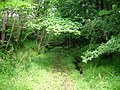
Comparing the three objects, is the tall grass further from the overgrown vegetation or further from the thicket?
the thicket

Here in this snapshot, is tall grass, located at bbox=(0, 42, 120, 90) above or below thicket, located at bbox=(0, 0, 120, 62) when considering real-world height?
below

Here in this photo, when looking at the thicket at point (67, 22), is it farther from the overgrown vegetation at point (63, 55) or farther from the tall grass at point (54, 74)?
the tall grass at point (54, 74)

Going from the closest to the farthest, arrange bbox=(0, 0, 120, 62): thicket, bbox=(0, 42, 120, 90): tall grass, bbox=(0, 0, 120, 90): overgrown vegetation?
bbox=(0, 42, 120, 90): tall grass, bbox=(0, 0, 120, 90): overgrown vegetation, bbox=(0, 0, 120, 62): thicket

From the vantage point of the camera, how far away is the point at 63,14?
51.6 feet

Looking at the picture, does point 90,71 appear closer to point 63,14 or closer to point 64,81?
point 64,81

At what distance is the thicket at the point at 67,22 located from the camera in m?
10.8

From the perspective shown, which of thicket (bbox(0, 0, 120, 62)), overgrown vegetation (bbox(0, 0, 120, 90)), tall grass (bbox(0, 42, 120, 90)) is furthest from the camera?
thicket (bbox(0, 0, 120, 62))

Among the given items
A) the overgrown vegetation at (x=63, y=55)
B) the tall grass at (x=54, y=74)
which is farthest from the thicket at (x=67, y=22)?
the tall grass at (x=54, y=74)

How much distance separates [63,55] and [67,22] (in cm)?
470

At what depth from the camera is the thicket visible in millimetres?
10844

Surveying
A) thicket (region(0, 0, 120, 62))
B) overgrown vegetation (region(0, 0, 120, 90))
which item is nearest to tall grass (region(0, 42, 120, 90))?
overgrown vegetation (region(0, 0, 120, 90))

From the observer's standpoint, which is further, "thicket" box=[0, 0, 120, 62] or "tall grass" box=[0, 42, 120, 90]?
"thicket" box=[0, 0, 120, 62]

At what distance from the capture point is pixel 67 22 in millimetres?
10984

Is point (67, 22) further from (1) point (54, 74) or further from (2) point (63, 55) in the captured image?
(2) point (63, 55)
